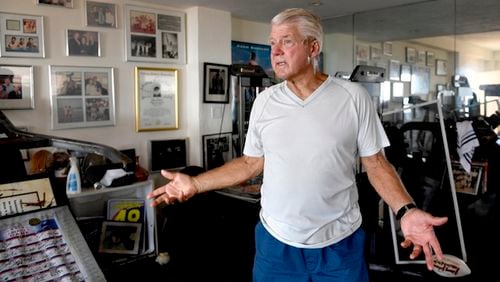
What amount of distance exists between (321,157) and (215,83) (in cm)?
266

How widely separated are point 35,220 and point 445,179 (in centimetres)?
270

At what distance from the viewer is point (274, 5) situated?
3.55 metres

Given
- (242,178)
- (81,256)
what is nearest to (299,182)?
(242,178)

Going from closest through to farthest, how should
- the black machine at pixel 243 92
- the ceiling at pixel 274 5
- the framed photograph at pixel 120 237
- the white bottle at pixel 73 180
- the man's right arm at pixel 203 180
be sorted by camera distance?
the man's right arm at pixel 203 180 < the white bottle at pixel 73 180 < the framed photograph at pixel 120 237 < the ceiling at pixel 274 5 < the black machine at pixel 243 92

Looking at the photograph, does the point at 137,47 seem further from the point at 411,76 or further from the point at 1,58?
the point at 411,76

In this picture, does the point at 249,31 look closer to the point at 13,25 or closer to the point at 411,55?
the point at 411,55

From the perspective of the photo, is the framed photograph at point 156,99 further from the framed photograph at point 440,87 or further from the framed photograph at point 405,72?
the framed photograph at point 440,87

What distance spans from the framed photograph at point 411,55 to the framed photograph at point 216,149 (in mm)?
1866

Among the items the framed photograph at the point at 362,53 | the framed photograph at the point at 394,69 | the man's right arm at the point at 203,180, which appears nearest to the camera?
the man's right arm at the point at 203,180

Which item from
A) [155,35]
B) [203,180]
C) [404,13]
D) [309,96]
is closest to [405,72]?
[404,13]

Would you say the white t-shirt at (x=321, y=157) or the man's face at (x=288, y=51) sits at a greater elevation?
the man's face at (x=288, y=51)

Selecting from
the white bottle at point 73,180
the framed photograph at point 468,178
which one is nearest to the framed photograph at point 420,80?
the framed photograph at point 468,178

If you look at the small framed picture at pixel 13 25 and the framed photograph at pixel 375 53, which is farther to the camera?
the framed photograph at pixel 375 53

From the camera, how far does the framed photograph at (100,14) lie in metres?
3.06
